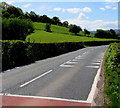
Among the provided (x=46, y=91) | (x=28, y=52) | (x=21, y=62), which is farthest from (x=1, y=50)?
(x=46, y=91)

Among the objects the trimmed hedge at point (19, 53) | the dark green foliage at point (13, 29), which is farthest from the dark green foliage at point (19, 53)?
the dark green foliage at point (13, 29)

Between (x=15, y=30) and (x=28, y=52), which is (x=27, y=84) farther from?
(x=15, y=30)

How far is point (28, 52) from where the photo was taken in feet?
71.6

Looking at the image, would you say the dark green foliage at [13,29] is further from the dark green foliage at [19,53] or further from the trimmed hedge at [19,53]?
the dark green foliage at [19,53]

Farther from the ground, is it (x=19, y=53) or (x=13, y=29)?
(x=13, y=29)

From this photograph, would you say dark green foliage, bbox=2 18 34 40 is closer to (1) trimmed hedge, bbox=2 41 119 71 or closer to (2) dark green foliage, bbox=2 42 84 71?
(1) trimmed hedge, bbox=2 41 119 71

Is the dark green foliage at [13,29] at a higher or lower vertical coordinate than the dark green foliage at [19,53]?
higher

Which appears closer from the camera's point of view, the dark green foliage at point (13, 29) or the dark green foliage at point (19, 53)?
the dark green foliage at point (19, 53)

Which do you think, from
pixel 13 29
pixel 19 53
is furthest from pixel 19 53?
pixel 13 29

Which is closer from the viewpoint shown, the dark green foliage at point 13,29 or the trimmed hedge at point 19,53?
the trimmed hedge at point 19,53

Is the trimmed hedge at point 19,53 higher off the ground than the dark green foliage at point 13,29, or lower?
lower

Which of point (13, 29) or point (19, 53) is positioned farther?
point (13, 29)

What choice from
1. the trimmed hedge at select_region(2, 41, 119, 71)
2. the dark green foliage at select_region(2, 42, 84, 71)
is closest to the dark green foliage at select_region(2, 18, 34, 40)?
the trimmed hedge at select_region(2, 41, 119, 71)

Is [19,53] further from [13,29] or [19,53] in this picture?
[13,29]
